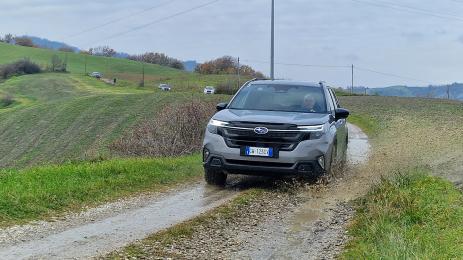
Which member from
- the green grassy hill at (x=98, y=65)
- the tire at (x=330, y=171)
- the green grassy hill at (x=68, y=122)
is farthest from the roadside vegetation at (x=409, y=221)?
the green grassy hill at (x=98, y=65)

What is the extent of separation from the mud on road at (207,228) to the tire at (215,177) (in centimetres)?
34

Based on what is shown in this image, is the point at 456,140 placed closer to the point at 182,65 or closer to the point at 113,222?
the point at 113,222

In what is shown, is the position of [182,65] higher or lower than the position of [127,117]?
higher

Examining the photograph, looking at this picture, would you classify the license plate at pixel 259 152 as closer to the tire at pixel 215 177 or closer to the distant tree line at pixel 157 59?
the tire at pixel 215 177

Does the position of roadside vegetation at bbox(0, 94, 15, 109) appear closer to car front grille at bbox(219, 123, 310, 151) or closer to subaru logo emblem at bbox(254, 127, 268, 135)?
car front grille at bbox(219, 123, 310, 151)

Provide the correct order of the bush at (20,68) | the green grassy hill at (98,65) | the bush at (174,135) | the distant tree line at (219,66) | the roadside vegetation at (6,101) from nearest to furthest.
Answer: the bush at (174,135) → the roadside vegetation at (6,101) → the bush at (20,68) → the green grassy hill at (98,65) → the distant tree line at (219,66)

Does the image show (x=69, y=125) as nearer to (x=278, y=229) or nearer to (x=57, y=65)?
(x=278, y=229)

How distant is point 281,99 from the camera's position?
1038cm

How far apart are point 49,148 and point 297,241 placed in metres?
Answer: 33.8

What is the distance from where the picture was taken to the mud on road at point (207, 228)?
5582 mm

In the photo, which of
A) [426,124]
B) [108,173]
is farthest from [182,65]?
[108,173]

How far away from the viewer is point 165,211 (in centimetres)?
757

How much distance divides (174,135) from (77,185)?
1215 centimetres

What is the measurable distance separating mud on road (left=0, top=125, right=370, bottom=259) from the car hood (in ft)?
3.36
